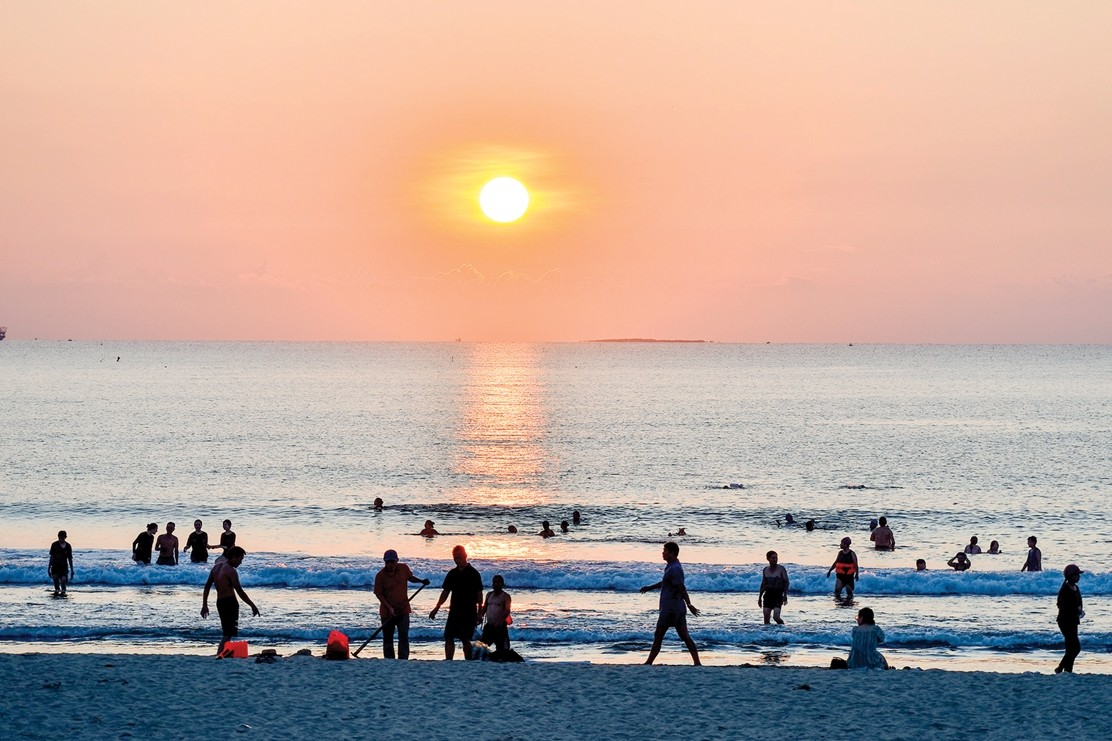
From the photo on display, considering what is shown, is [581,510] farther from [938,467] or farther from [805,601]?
[938,467]

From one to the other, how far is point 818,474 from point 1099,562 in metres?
25.8

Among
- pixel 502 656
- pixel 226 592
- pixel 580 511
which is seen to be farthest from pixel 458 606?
pixel 580 511

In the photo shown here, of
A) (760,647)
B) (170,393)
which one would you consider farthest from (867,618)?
(170,393)

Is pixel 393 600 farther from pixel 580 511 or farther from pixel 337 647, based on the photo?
pixel 580 511

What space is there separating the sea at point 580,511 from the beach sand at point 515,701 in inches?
169

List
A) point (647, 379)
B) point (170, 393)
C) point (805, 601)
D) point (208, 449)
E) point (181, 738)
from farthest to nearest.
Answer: point (647, 379), point (170, 393), point (208, 449), point (805, 601), point (181, 738)

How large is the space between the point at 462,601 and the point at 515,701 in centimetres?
247

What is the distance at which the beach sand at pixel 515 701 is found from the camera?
38.3 ft

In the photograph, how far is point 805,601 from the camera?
25.1 m

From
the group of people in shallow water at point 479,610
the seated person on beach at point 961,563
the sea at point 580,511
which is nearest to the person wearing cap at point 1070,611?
the group of people in shallow water at point 479,610

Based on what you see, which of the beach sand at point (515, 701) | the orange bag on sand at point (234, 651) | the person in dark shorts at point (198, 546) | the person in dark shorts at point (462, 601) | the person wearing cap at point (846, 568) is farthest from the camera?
the person in dark shorts at point (198, 546)

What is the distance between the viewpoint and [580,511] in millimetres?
45125

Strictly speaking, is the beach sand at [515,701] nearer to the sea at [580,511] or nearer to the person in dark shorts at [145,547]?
the sea at [580,511]

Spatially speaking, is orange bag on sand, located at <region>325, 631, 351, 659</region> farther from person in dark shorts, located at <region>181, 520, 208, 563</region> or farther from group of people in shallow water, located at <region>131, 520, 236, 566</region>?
person in dark shorts, located at <region>181, 520, 208, 563</region>
